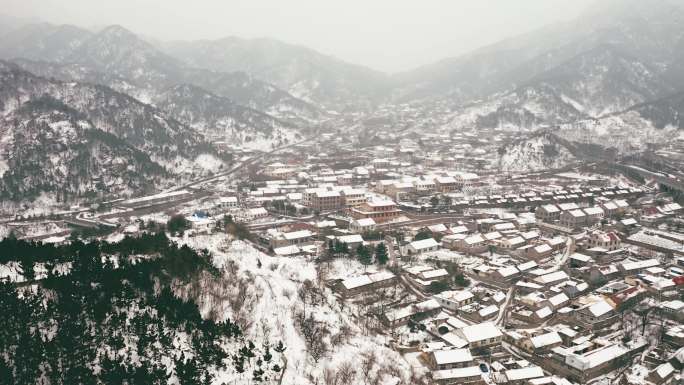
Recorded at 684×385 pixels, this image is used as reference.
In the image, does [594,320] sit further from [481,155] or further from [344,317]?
[481,155]

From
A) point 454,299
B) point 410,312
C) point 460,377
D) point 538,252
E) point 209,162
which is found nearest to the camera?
point 460,377

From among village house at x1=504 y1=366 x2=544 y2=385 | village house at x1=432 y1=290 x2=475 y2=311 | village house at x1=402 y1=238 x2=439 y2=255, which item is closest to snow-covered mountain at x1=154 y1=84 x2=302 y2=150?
village house at x1=402 y1=238 x2=439 y2=255

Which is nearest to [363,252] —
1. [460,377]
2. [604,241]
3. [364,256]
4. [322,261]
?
[364,256]

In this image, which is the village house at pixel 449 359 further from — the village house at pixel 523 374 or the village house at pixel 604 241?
the village house at pixel 604 241

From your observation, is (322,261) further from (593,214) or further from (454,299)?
(593,214)

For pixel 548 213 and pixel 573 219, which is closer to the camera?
pixel 573 219

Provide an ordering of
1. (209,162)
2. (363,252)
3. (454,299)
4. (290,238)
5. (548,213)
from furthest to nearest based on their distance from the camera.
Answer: (209,162), (548,213), (290,238), (363,252), (454,299)
